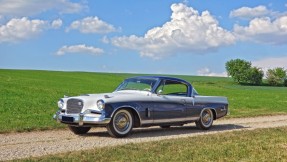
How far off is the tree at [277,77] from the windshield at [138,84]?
101232 mm

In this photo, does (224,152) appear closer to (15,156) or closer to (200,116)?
(15,156)

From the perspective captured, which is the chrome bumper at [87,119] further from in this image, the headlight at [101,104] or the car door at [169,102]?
the car door at [169,102]

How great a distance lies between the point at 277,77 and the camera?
360 feet

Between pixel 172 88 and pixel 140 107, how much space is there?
4.45 feet

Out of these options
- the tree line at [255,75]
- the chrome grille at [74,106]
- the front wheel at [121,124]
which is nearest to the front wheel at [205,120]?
the front wheel at [121,124]

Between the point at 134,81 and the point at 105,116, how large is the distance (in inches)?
91.6

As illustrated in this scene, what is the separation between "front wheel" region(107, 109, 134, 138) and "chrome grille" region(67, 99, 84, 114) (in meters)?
0.86

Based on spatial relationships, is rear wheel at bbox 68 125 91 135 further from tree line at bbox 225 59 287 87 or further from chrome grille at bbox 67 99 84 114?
tree line at bbox 225 59 287 87

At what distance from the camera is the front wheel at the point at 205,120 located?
45.9ft

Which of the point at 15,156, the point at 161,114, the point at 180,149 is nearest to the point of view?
the point at 15,156

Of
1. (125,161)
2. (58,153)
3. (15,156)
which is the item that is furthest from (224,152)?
(15,156)

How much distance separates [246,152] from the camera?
916 cm

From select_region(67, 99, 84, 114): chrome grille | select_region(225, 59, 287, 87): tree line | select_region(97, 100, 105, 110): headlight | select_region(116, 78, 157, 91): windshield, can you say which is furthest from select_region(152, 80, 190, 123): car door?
select_region(225, 59, 287, 87): tree line

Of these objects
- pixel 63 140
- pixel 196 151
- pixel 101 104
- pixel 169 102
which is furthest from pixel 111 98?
pixel 196 151
